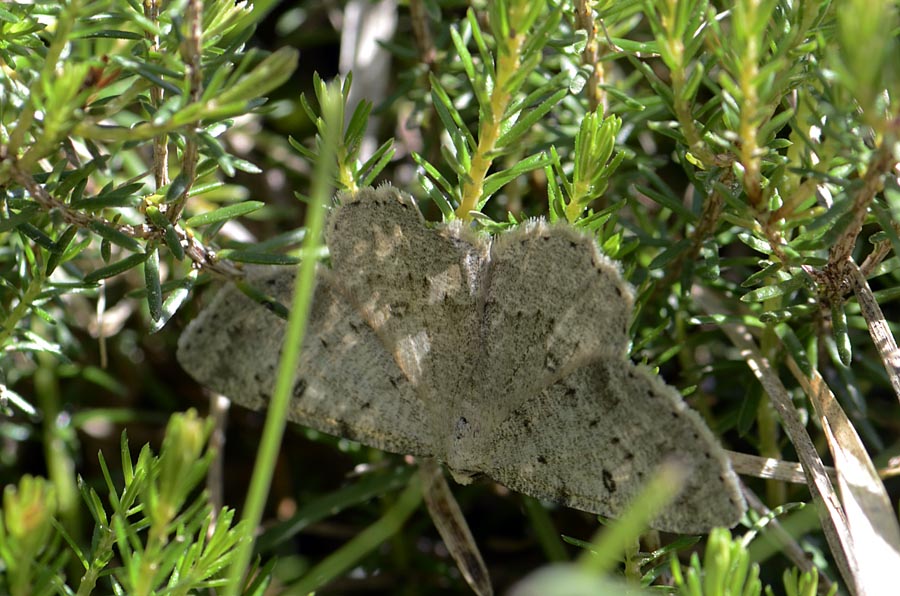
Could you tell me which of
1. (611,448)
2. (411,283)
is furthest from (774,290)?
(411,283)

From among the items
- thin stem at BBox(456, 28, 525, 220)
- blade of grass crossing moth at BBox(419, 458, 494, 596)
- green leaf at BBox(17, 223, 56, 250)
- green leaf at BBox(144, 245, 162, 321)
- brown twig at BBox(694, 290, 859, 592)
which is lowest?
blade of grass crossing moth at BBox(419, 458, 494, 596)

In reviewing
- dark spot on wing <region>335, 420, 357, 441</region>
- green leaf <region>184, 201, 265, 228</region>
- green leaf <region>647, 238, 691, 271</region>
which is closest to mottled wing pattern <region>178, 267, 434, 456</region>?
dark spot on wing <region>335, 420, 357, 441</region>

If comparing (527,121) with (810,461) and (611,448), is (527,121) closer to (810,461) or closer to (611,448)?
(611,448)

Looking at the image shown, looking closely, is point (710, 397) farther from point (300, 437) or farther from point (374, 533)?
point (300, 437)

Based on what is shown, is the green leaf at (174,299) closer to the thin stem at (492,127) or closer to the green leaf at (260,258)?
the green leaf at (260,258)

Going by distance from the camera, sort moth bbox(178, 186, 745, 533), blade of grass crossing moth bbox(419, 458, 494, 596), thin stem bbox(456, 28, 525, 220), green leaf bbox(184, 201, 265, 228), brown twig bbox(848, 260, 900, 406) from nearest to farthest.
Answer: thin stem bbox(456, 28, 525, 220) < moth bbox(178, 186, 745, 533) < brown twig bbox(848, 260, 900, 406) < green leaf bbox(184, 201, 265, 228) < blade of grass crossing moth bbox(419, 458, 494, 596)

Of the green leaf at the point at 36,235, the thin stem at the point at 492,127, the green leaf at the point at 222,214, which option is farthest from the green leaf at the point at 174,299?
the thin stem at the point at 492,127

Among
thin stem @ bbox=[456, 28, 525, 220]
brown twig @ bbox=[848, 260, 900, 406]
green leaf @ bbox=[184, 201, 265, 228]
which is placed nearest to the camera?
thin stem @ bbox=[456, 28, 525, 220]

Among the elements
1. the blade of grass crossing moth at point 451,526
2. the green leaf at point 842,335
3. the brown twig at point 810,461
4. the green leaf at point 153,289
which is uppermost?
the green leaf at point 153,289

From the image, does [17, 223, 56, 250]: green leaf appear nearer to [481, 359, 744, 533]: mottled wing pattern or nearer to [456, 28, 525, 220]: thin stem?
[456, 28, 525, 220]: thin stem

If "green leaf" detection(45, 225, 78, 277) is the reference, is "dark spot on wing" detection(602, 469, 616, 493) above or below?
below
